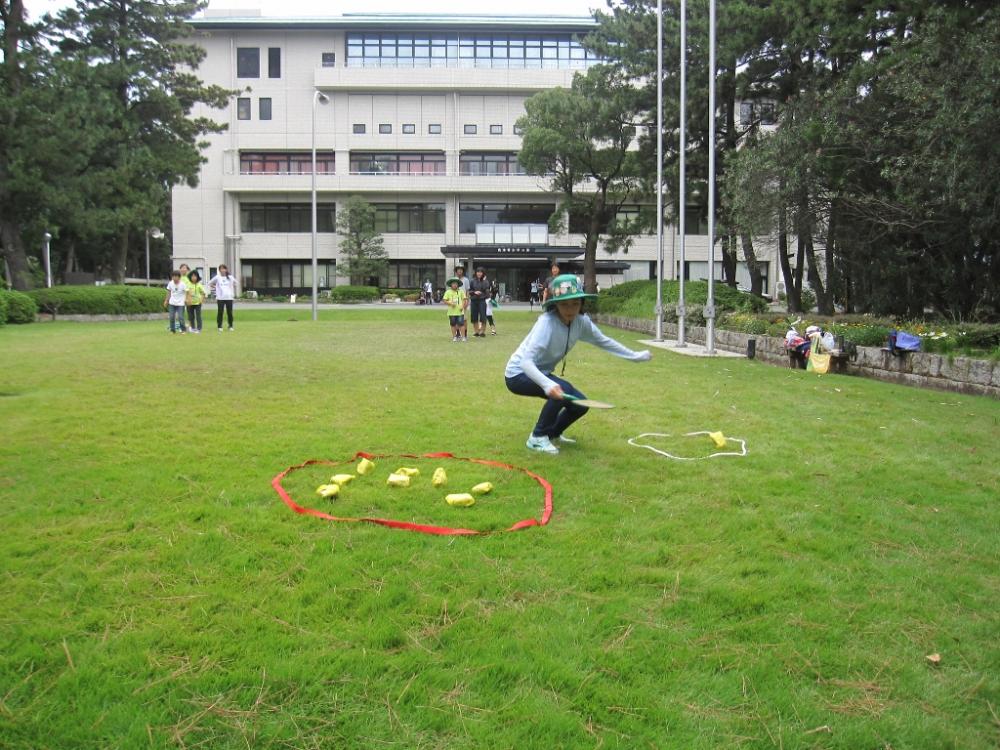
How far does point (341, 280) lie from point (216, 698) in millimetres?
54338

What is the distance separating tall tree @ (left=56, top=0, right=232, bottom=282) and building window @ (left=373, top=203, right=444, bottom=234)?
75.7 feet

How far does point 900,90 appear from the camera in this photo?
12.7 meters

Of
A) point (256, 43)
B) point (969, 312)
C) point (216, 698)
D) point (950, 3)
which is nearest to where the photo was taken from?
point (216, 698)

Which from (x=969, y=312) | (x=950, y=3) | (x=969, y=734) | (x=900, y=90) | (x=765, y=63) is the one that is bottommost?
(x=969, y=734)

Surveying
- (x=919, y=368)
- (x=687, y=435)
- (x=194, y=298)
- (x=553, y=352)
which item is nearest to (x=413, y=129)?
(x=194, y=298)

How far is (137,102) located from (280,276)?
90.1ft

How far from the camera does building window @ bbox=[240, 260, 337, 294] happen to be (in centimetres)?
5606

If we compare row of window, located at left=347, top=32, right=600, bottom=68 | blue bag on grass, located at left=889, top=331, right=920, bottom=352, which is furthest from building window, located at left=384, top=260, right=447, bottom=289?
blue bag on grass, located at left=889, top=331, right=920, bottom=352

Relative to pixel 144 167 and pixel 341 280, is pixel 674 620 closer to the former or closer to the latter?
pixel 144 167

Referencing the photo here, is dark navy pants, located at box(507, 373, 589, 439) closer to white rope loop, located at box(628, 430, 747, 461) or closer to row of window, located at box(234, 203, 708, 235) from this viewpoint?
white rope loop, located at box(628, 430, 747, 461)

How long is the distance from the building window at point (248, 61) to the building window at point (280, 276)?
1271 centimetres

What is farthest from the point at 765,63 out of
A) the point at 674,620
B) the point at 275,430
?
the point at 674,620

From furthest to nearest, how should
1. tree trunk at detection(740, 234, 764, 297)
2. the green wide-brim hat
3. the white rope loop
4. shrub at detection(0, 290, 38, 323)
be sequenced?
1. shrub at detection(0, 290, 38, 323)
2. tree trunk at detection(740, 234, 764, 297)
3. the white rope loop
4. the green wide-brim hat

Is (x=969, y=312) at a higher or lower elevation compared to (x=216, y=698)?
higher
